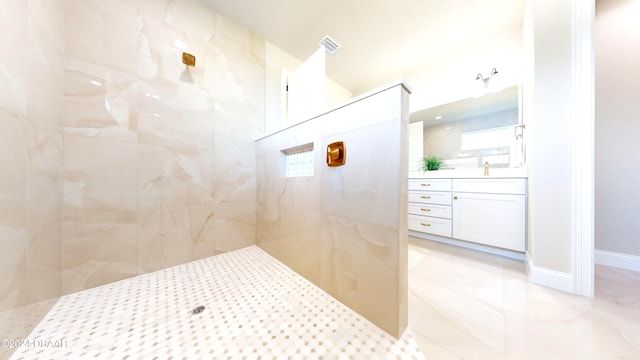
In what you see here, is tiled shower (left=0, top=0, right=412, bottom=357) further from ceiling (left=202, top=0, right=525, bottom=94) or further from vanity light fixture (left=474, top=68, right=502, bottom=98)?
vanity light fixture (left=474, top=68, right=502, bottom=98)

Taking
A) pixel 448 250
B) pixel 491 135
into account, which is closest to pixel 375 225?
pixel 448 250

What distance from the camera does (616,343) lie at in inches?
32.0

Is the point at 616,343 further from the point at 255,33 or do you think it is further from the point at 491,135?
the point at 255,33

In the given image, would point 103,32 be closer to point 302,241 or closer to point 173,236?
point 173,236

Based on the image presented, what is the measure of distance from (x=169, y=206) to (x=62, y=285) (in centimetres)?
70

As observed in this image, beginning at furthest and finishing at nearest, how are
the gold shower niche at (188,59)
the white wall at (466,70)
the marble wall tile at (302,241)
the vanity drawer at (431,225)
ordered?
the vanity drawer at (431,225) < the white wall at (466,70) < the gold shower niche at (188,59) < the marble wall tile at (302,241)

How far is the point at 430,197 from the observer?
2.29 meters


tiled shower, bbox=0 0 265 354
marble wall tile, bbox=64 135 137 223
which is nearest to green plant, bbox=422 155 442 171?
tiled shower, bbox=0 0 265 354

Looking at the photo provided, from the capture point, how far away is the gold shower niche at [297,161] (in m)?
1.45

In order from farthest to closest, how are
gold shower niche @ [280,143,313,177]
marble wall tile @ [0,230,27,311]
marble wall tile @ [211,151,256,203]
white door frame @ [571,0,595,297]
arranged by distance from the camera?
marble wall tile @ [211,151,256,203], gold shower niche @ [280,143,313,177], white door frame @ [571,0,595,297], marble wall tile @ [0,230,27,311]

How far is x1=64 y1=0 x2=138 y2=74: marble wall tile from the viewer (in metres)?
1.21

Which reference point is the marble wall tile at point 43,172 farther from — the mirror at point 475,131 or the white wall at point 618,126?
the white wall at point 618,126

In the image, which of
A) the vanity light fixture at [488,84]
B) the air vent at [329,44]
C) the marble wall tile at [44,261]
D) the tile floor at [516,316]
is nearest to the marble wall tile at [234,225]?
the marble wall tile at [44,261]

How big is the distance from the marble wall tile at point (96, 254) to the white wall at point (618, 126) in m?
3.99
